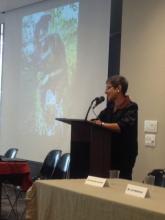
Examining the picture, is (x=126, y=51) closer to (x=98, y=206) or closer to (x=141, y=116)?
(x=141, y=116)

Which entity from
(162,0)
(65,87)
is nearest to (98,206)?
(162,0)

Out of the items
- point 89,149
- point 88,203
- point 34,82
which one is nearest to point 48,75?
point 34,82

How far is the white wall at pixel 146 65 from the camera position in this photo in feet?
15.9

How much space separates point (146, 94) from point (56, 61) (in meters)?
2.29

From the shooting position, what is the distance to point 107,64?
601 cm

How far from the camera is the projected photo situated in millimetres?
6738

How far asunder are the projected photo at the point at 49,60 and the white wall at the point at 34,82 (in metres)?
0.08

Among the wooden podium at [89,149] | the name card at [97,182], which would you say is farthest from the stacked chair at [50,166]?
the name card at [97,182]

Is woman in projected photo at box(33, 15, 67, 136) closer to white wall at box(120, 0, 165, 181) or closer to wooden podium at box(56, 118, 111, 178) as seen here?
white wall at box(120, 0, 165, 181)

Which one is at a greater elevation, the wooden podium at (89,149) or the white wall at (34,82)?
the white wall at (34,82)

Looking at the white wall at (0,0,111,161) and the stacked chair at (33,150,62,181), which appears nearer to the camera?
the stacked chair at (33,150,62,181)

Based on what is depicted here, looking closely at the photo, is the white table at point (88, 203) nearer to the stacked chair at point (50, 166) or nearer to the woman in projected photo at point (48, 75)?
the stacked chair at point (50, 166)

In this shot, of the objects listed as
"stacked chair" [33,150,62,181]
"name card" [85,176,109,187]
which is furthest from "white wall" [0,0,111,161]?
"name card" [85,176,109,187]

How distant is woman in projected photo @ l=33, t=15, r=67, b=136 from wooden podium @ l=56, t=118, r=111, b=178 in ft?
9.76
